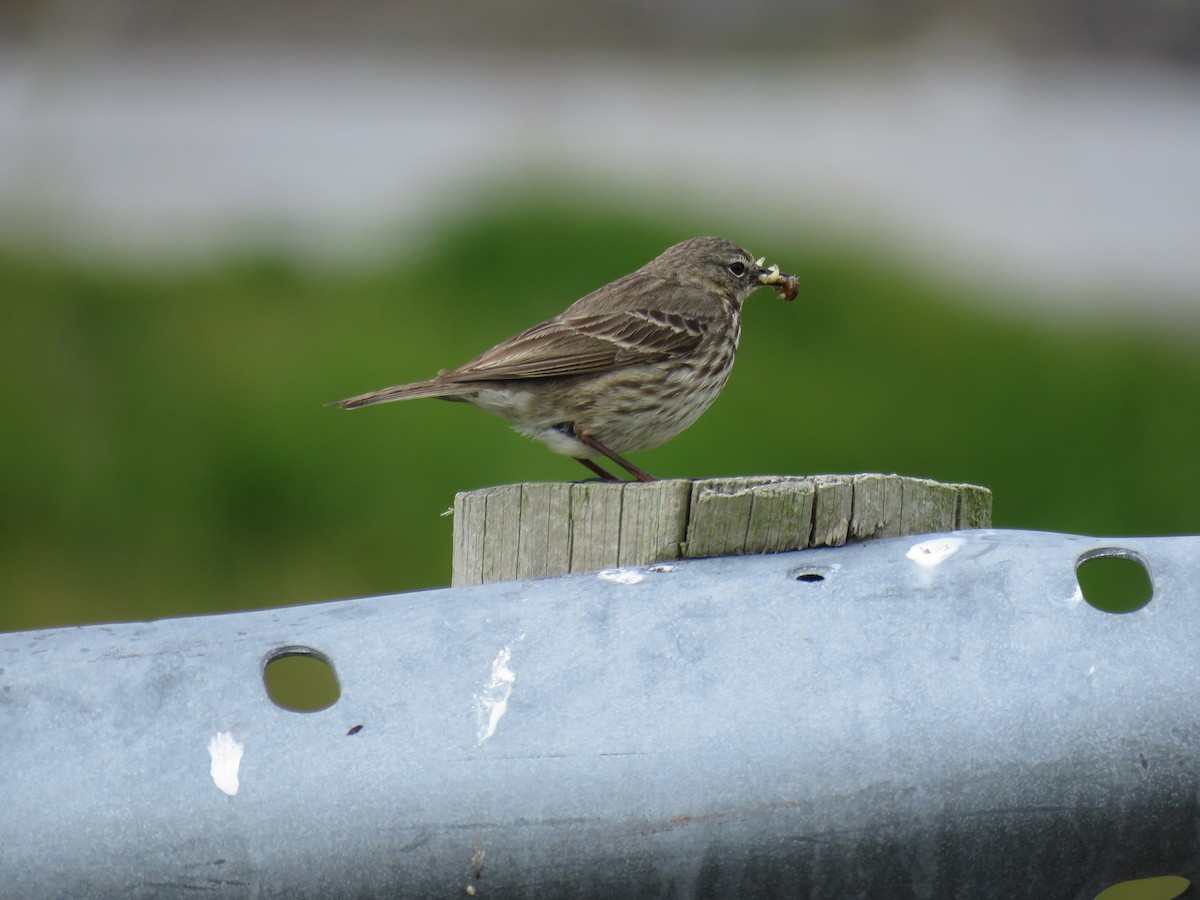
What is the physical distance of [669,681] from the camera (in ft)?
9.05

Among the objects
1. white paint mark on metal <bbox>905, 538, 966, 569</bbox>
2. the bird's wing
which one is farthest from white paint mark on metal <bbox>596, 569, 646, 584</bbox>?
the bird's wing

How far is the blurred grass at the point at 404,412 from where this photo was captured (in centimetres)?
895

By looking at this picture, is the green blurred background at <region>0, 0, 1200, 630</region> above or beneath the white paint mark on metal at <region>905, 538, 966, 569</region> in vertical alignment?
beneath

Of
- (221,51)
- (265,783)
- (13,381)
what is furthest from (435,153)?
(265,783)

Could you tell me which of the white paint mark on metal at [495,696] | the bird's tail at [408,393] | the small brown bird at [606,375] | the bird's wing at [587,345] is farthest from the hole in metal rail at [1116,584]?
the white paint mark on metal at [495,696]

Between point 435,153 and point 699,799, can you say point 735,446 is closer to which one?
point 699,799

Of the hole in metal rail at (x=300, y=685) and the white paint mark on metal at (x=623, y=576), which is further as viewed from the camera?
the hole in metal rail at (x=300, y=685)

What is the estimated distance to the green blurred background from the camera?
9.06 metres

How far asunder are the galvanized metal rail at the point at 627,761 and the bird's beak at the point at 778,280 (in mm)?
4002

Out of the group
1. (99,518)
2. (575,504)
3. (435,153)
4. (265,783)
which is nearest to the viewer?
(265,783)

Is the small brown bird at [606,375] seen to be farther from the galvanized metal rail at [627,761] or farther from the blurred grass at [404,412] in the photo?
the blurred grass at [404,412]

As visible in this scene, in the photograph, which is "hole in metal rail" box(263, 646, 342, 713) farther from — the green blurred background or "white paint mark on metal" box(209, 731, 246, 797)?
"white paint mark on metal" box(209, 731, 246, 797)

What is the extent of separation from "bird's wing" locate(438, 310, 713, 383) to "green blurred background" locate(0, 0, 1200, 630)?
2.92 meters

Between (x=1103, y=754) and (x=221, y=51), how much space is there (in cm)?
1847
